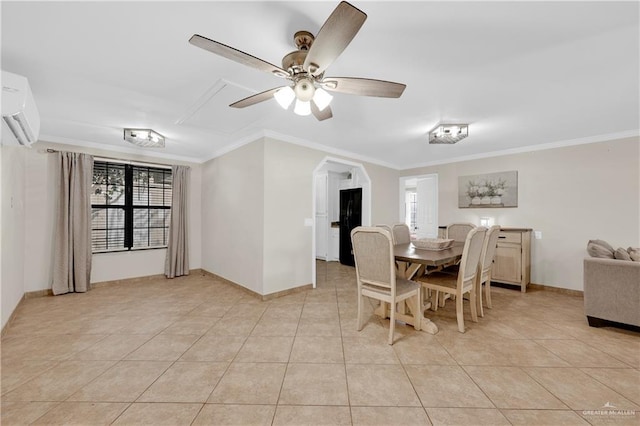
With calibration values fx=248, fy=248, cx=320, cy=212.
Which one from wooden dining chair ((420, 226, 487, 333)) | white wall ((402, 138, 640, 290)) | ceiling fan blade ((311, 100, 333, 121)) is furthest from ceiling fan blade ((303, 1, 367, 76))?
white wall ((402, 138, 640, 290))

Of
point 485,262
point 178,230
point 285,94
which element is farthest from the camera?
point 178,230

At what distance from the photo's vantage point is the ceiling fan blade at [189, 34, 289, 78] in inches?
46.2

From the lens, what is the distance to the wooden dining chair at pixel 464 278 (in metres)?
2.41

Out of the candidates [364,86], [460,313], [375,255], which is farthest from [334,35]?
[460,313]

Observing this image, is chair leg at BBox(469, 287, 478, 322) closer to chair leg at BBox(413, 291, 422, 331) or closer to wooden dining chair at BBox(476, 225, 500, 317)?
wooden dining chair at BBox(476, 225, 500, 317)

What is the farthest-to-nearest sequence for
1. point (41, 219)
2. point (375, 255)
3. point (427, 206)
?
point (427, 206) → point (41, 219) → point (375, 255)

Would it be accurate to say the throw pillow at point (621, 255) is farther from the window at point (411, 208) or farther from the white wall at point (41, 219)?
the white wall at point (41, 219)

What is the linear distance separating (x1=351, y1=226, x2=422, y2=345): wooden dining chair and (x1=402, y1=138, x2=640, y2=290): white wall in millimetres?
2895

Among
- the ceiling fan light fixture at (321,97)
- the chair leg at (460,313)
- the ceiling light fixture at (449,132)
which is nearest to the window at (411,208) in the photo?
the ceiling light fixture at (449,132)

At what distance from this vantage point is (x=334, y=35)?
117cm

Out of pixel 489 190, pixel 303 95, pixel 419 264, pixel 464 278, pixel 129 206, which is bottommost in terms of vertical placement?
pixel 464 278

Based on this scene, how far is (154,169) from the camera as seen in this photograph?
4.54 meters

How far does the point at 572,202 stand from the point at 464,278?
2.74 metres

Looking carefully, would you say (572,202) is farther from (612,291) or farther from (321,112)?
(321,112)
